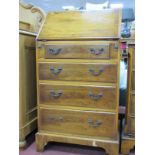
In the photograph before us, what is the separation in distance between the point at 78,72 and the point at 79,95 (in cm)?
16

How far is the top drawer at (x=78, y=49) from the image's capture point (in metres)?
1.42

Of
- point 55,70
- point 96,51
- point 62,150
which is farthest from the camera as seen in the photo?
point 62,150

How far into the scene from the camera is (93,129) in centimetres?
153

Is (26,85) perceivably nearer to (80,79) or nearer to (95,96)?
(80,79)

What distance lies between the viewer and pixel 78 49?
58.2 inches

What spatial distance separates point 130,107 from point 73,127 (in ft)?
1.42

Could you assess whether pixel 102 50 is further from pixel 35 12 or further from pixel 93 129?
pixel 35 12

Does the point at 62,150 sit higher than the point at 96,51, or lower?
lower

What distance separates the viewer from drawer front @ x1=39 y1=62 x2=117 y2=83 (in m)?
1.44

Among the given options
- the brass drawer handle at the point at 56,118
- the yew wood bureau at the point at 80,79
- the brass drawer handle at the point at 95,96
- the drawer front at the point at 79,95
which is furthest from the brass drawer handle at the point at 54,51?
the brass drawer handle at the point at 56,118

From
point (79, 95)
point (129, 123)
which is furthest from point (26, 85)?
point (129, 123)

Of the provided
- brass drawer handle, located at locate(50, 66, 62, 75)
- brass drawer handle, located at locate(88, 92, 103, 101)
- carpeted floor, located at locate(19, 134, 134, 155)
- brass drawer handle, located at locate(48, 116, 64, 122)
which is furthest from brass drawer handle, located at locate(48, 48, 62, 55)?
carpeted floor, located at locate(19, 134, 134, 155)

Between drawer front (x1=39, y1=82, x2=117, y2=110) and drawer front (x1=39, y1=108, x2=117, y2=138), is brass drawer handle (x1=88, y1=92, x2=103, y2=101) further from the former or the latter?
drawer front (x1=39, y1=108, x2=117, y2=138)
